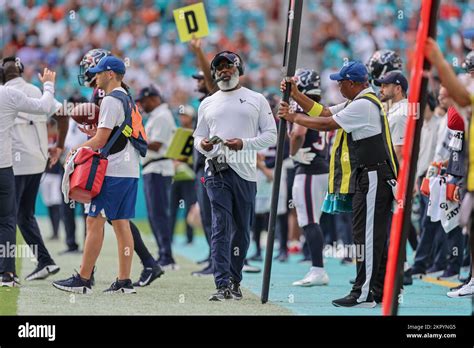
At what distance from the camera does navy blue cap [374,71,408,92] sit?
11.7 metres

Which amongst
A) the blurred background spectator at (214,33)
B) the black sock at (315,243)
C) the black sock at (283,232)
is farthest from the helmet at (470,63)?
the blurred background spectator at (214,33)

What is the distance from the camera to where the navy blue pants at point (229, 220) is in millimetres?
10406

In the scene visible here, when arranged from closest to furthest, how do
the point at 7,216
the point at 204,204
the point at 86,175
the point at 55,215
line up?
the point at 86,175, the point at 7,216, the point at 204,204, the point at 55,215

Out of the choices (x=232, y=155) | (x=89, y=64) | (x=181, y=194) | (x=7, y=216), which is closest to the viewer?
(x=232, y=155)

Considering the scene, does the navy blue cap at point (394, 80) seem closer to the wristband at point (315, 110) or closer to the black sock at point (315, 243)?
the wristband at point (315, 110)

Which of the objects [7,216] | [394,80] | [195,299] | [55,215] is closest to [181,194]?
[55,215]

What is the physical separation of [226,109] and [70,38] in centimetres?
1608

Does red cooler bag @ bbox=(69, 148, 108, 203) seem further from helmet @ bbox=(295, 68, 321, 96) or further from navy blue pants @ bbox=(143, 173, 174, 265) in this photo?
navy blue pants @ bbox=(143, 173, 174, 265)

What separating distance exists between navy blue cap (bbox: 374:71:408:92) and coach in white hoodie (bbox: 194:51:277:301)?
1640mm

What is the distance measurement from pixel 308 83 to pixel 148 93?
2.61m

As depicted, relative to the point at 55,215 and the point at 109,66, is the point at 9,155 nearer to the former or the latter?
the point at 109,66

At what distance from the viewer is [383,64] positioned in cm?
1251

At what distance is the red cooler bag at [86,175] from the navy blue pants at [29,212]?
1.99 meters
